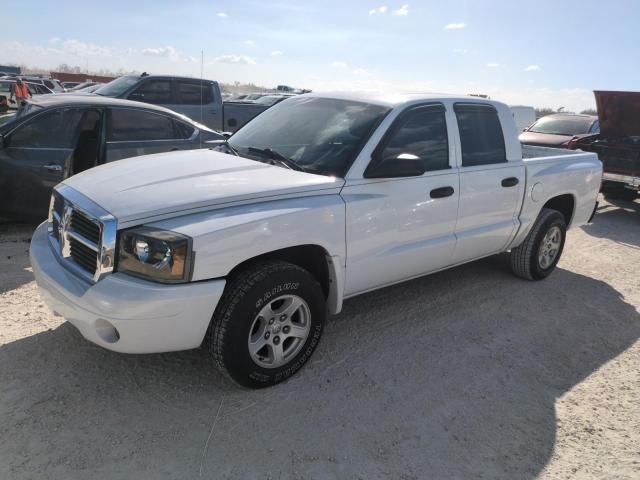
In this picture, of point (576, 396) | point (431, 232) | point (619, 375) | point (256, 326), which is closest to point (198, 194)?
point (256, 326)

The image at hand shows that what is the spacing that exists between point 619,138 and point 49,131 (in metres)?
9.14

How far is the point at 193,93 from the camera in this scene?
10.7 meters

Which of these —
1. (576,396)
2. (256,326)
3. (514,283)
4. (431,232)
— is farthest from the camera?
(514,283)

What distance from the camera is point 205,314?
9.03ft

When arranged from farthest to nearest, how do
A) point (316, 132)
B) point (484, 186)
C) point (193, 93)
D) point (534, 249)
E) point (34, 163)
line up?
point (193, 93) < point (34, 163) < point (534, 249) < point (484, 186) < point (316, 132)

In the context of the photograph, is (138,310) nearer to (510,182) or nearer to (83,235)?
(83,235)

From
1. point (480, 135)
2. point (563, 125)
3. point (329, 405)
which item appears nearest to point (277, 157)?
point (329, 405)

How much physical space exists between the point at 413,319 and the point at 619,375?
59.6 inches

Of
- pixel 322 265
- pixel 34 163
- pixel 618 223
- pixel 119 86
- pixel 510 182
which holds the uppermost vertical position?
pixel 119 86

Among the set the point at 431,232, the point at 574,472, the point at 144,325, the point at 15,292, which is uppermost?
the point at 431,232

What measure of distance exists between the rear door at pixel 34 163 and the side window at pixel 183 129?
1.29 meters

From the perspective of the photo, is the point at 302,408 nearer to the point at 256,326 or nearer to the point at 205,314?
the point at 256,326

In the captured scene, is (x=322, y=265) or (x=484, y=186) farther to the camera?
(x=484, y=186)

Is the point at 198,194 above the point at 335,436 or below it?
above
